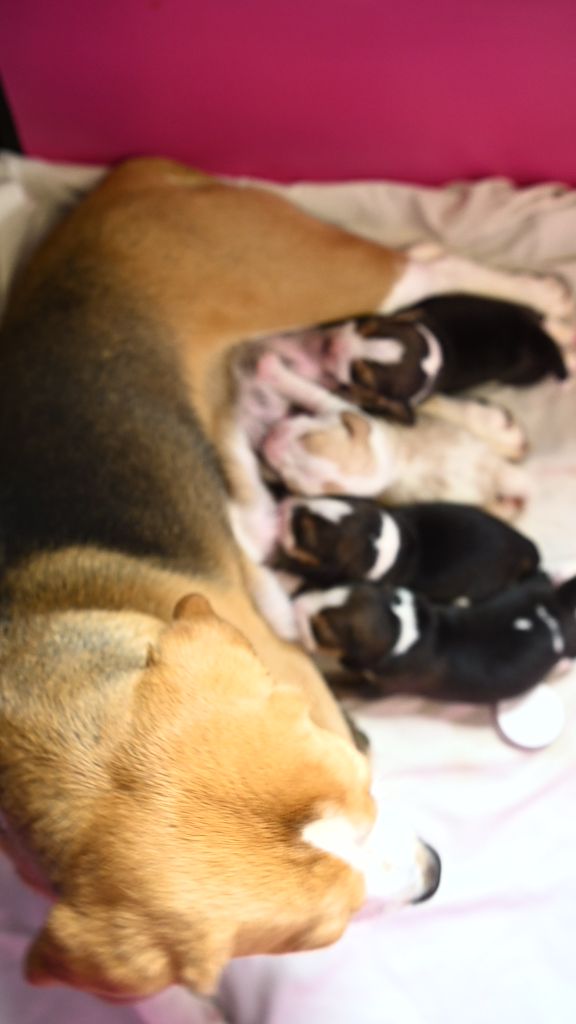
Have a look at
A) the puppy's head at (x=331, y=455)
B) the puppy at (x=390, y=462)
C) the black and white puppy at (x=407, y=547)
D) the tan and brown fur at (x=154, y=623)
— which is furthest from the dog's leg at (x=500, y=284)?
the black and white puppy at (x=407, y=547)

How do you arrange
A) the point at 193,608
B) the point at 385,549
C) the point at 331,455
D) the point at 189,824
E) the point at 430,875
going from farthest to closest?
the point at 331,455 < the point at 385,549 < the point at 430,875 < the point at 193,608 < the point at 189,824

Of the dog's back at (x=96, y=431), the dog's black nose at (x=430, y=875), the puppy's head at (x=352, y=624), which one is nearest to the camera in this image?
the dog's black nose at (x=430, y=875)

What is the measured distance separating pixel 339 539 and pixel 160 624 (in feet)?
2.22

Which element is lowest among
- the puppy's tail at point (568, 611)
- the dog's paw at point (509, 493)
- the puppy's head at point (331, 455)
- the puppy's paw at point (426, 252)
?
the puppy's tail at point (568, 611)

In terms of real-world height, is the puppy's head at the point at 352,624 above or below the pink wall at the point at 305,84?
below

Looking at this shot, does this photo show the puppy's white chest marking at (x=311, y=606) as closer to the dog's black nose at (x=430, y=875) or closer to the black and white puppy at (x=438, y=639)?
the black and white puppy at (x=438, y=639)

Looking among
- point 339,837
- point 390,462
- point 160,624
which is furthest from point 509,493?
point 339,837

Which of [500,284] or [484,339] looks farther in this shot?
[500,284]

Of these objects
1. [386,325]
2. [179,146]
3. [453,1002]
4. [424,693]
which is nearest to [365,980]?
[453,1002]

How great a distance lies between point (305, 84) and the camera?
2.26m

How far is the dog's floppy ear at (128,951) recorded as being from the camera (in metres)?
1.08

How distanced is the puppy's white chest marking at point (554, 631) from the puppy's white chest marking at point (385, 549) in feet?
1.27

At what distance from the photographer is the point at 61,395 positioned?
1.78 metres

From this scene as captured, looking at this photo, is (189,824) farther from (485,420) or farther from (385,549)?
(485,420)
